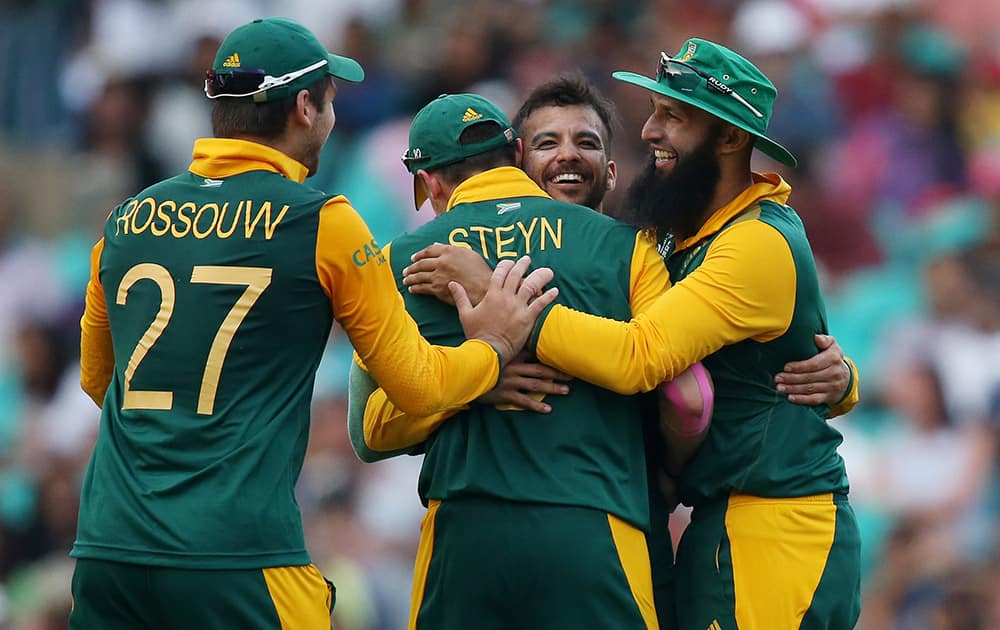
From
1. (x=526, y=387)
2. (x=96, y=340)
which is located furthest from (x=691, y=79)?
(x=96, y=340)

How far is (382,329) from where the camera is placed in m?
4.44

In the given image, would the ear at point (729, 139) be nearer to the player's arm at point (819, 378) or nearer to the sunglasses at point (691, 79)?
the sunglasses at point (691, 79)

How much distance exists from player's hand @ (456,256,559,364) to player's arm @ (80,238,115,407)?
1.02 meters

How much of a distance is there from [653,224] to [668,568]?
1.07m

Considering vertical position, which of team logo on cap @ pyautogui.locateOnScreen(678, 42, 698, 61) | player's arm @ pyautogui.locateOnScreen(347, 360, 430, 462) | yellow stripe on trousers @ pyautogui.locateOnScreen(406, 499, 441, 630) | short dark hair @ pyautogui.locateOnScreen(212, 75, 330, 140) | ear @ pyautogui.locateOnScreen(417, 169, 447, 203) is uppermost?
team logo on cap @ pyautogui.locateOnScreen(678, 42, 698, 61)

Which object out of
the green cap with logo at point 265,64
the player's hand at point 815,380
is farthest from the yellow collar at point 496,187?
the player's hand at point 815,380

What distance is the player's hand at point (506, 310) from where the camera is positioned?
4.69 metres

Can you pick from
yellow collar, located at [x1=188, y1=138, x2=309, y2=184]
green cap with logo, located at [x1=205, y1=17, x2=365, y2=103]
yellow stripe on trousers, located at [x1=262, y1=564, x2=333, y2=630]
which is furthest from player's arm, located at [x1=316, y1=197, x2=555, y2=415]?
yellow stripe on trousers, located at [x1=262, y1=564, x2=333, y2=630]

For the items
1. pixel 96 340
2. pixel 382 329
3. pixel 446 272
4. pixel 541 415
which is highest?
pixel 446 272

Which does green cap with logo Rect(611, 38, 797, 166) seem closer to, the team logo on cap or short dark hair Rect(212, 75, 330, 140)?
the team logo on cap

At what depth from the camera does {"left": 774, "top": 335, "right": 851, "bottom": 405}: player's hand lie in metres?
4.92

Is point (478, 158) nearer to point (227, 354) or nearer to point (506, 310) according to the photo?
point (506, 310)

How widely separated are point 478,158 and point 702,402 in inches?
39.6

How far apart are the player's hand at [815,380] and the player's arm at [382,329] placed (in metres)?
0.94
